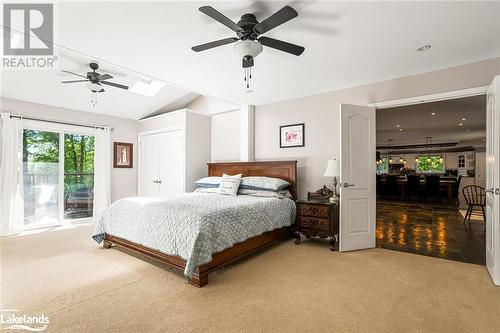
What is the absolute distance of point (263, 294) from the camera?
92.1 inches

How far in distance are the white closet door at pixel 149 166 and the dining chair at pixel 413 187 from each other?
342 inches

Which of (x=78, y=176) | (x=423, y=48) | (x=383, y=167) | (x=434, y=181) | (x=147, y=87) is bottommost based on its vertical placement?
(x=434, y=181)

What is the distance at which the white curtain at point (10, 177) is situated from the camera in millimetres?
4398

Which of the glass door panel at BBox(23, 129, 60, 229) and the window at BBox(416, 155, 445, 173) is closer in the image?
the glass door panel at BBox(23, 129, 60, 229)

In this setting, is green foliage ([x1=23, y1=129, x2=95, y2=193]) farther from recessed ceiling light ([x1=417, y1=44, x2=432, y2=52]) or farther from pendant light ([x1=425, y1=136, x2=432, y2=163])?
pendant light ([x1=425, y1=136, x2=432, y2=163])

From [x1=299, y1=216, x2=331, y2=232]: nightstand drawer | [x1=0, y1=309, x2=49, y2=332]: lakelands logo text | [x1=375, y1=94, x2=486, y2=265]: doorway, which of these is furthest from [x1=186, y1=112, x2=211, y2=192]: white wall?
[x1=375, y1=94, x2=486, y2=265]: doorway

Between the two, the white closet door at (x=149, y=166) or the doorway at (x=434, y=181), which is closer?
the doorway at (x=434, y=181)

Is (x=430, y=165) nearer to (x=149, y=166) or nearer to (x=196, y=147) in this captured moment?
(x=196, y=147)

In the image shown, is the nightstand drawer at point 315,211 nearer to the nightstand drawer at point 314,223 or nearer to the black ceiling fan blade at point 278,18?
the nightstand drawer at point 314,223

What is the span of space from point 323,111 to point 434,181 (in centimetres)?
684

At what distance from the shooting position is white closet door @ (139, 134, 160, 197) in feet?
19.8

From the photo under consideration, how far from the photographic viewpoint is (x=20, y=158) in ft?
15.3

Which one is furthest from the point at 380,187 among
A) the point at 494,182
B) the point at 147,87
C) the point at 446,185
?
the point at 147,87

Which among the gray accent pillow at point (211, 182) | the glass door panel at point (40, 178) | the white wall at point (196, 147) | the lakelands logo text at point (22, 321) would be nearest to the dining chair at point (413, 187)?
the white wall at point (196, 147)
